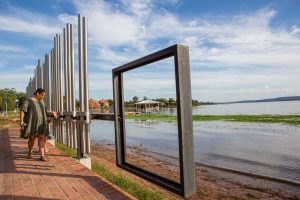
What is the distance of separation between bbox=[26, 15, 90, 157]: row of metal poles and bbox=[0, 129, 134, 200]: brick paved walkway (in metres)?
0.62

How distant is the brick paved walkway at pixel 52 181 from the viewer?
375 cm

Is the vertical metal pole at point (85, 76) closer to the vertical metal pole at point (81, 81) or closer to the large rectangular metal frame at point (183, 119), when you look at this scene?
the vertical metal pole at point (81, 81)

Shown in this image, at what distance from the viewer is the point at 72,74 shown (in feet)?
23.0

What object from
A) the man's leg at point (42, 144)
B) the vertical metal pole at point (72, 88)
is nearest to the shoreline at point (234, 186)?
the vertical metal pole at point (72, 88)

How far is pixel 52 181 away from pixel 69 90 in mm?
3240

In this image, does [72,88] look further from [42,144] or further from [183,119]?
[183,119]

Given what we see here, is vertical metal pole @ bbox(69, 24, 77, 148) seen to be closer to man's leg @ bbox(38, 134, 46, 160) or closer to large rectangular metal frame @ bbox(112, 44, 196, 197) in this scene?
man's leg @ bbox(38, 134, 46, 160)

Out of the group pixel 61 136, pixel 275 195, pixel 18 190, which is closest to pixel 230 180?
pixel 275 195

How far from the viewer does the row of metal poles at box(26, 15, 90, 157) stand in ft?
19.3

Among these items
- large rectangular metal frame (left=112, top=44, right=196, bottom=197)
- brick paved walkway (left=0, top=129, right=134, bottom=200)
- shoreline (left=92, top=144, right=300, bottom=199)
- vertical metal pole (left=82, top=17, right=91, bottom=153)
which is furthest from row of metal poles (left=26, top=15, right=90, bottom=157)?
large rectangular metal frame (left=112, top=44, right=196, bottom=197)

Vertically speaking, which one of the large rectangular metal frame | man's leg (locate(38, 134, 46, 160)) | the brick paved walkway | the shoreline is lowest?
the shoreline

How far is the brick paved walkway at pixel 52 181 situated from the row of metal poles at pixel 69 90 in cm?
62

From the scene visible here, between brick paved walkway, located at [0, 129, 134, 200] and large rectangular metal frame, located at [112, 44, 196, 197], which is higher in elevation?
large rectangular metal frame, located at [112, 44, 196, 197]

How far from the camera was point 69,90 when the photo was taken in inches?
285
